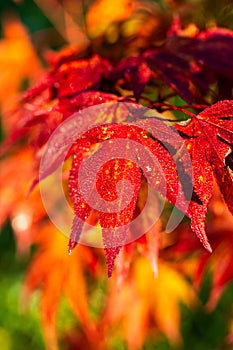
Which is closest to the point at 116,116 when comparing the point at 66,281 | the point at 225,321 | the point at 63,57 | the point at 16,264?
the point at 63,57

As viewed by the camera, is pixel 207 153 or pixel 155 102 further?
pixel 155 102

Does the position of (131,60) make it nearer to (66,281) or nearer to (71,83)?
(71,83)

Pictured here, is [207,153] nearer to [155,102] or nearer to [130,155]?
[130,155]

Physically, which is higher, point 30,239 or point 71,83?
point 71,83

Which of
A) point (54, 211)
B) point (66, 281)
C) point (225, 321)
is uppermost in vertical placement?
point (54, 211)

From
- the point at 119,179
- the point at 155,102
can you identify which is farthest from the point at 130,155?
the point at 155,102
